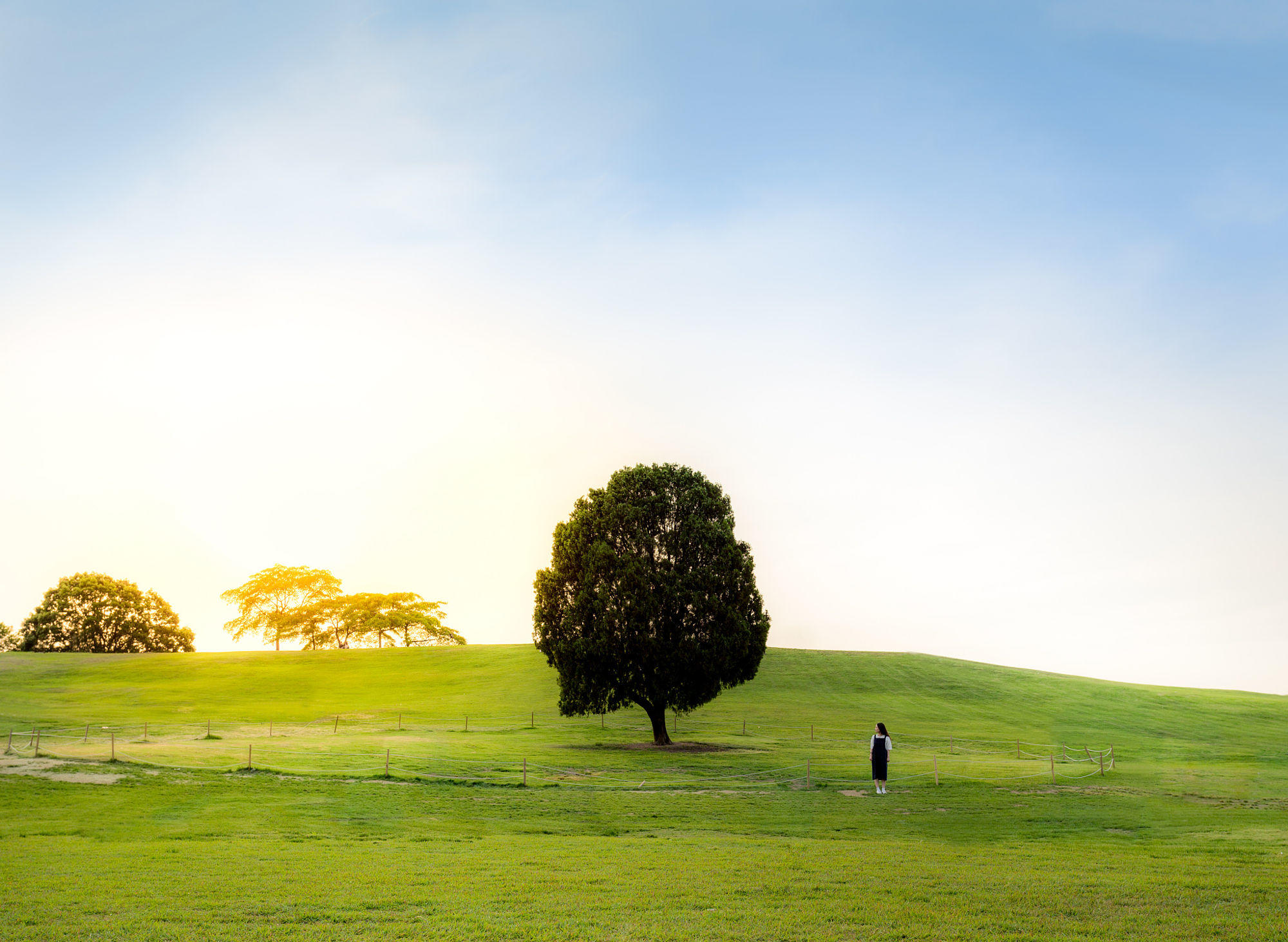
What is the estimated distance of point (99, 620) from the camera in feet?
392

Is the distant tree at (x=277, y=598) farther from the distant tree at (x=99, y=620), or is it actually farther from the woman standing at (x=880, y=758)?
the woman standing at (x=880, y=758)

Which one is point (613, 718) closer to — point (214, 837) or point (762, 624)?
point (762, 624)

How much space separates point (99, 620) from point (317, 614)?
2720 cm

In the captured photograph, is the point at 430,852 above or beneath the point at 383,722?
above

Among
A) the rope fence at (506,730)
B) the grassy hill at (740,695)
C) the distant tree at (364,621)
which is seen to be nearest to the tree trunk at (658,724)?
the rope fence at (506,730)

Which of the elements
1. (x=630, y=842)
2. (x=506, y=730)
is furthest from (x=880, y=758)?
(x=506, y=730)

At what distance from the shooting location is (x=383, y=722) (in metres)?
66.2

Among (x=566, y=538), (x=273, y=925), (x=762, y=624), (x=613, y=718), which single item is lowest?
(x=613, y=718)

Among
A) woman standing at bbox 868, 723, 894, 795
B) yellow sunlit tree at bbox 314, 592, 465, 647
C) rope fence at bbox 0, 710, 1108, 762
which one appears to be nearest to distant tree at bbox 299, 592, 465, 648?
yellow sunlit tree at bbox 314, 592, 465, 647

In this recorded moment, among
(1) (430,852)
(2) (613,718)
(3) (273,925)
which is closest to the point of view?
(3) (273,925)

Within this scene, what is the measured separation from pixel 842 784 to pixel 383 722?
41.6 metres

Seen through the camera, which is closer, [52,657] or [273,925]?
[273,925]

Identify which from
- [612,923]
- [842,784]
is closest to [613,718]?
[842,784]

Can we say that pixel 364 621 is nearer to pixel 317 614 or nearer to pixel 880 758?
pixel 317 614
